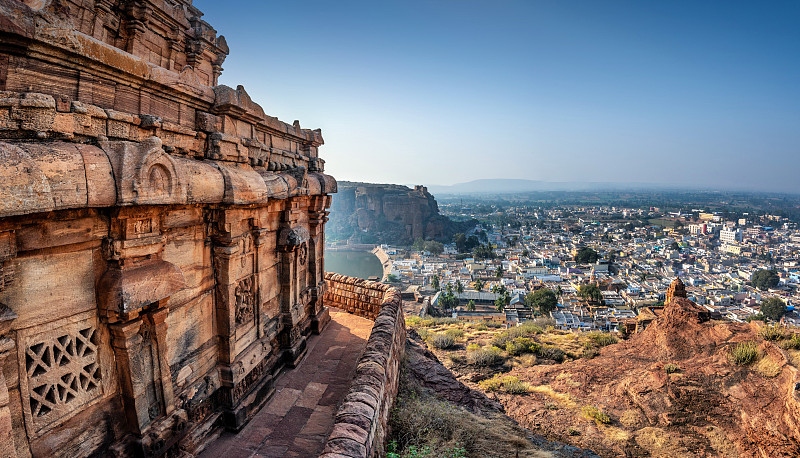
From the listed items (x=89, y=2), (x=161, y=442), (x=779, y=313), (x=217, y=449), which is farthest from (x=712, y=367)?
(x=779, y=313)

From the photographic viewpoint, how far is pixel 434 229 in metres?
102

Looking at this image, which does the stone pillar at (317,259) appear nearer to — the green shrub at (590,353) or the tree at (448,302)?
the green shrub at (590,353)

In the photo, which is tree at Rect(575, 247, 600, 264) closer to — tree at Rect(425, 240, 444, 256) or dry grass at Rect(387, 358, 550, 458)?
tree at Rect(425, 240, 444, 256)

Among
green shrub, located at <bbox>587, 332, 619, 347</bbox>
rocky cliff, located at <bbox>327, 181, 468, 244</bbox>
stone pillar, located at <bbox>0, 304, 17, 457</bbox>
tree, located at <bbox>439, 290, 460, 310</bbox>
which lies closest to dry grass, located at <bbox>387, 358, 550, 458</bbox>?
stone pillar, located at <bbox>0, 304, 17, 457</bbox>

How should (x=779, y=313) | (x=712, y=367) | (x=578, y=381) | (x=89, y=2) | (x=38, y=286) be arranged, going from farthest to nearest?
(x=779, y=313)
(x=578, y=381)
(x=712, y=367)
(x=89, y=2)
(x=38, y=286)

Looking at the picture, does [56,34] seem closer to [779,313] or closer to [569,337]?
[569,337]

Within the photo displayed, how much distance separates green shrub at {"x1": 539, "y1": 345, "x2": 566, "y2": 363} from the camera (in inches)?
512

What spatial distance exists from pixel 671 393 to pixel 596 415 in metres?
1.69

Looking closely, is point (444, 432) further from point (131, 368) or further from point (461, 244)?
point (461, 244)

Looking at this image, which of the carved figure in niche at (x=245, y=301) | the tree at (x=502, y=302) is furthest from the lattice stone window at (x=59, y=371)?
the tree at (x=502, y=302)

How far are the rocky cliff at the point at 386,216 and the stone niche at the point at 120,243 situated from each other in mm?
94903

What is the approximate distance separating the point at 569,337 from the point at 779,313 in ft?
121

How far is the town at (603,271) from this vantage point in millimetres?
40469

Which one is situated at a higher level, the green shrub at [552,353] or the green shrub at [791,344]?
the green shrub at [791,344]
